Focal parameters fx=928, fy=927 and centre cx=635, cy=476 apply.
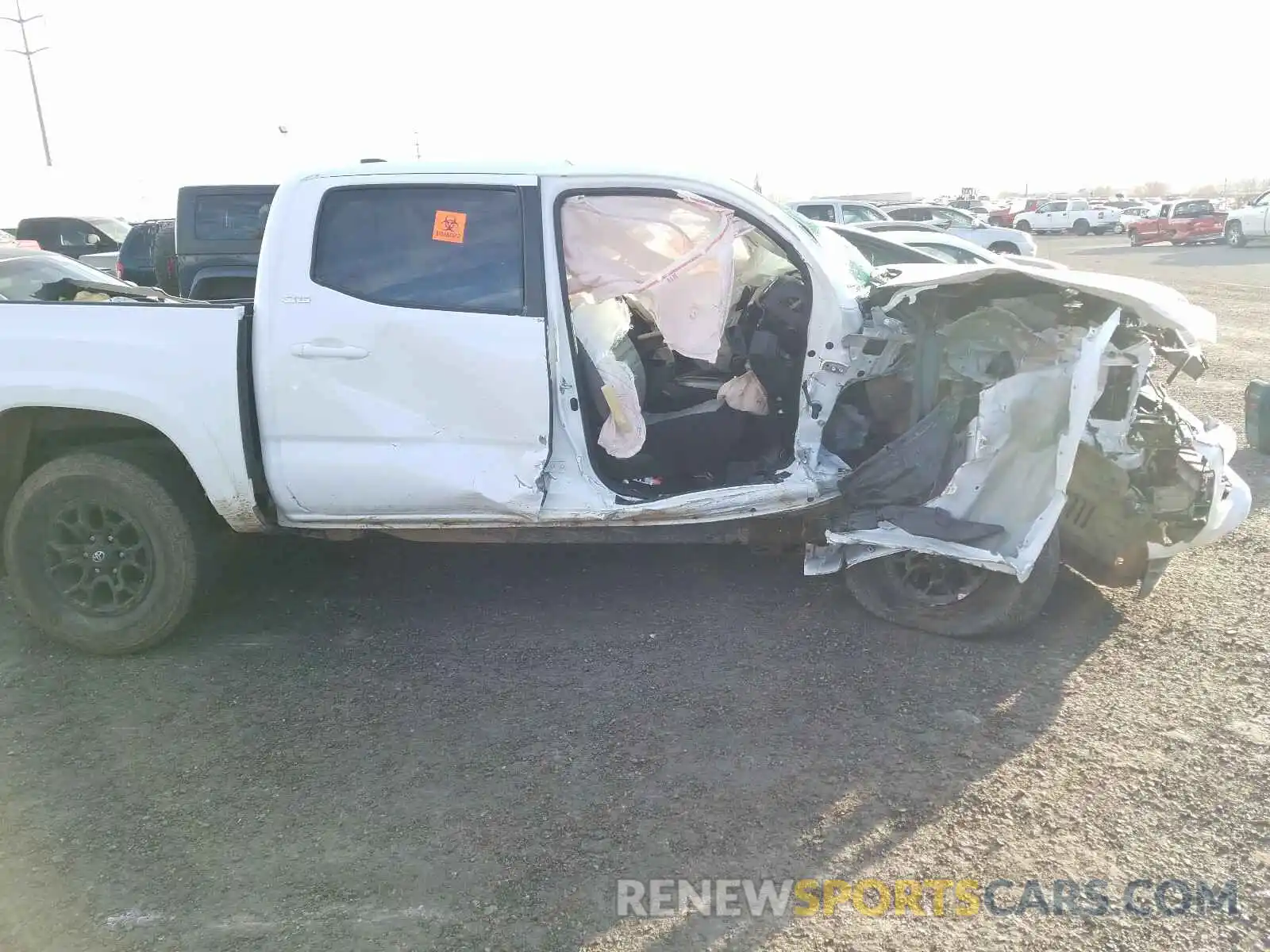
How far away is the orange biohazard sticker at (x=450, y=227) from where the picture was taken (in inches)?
155

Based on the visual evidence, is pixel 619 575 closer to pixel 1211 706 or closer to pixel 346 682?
pixel 346 682

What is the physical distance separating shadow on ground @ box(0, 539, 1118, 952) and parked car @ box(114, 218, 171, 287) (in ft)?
31.2

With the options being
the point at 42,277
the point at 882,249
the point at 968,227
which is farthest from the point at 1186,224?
the point at 42,277

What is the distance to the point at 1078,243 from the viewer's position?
36938mm

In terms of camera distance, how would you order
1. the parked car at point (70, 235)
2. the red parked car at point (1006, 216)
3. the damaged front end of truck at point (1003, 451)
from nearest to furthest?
1. the damaged front end of truck at point (1003, 451)
2. the parked car at point (70, 235)
3. the red parked car at point (1006, 216)

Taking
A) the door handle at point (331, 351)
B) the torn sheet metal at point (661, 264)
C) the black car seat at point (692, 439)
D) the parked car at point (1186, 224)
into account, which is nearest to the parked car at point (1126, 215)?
the parked car at point (1186, 224)

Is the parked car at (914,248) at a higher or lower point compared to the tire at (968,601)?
higher

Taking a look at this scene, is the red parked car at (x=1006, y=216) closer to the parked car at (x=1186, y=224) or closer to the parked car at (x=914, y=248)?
the parked car at (x=1186, y=224)

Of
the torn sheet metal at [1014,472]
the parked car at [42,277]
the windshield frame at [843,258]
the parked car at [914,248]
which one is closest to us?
the torn sheet metal at [1014,472]

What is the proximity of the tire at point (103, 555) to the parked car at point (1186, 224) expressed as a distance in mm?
35576

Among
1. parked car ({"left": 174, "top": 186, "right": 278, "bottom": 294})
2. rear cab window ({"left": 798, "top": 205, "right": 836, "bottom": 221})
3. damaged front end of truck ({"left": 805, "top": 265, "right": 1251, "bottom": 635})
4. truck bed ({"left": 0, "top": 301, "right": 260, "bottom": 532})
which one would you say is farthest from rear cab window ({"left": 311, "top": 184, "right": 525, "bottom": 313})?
rear cab window ({"left": 798, "top": 205, "right": 836, "bottom": 221})

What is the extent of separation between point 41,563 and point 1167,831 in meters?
4.53

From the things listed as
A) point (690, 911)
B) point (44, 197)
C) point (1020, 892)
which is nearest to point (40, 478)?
point (690, 911)

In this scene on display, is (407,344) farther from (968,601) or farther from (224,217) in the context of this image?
(224,217)
